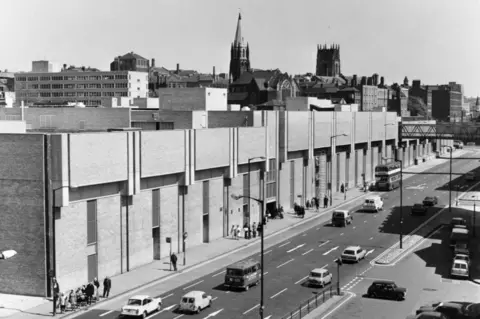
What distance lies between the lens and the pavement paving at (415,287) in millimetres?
49250

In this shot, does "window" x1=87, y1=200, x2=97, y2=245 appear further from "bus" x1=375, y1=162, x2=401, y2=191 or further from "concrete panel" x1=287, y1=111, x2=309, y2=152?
"bus" x1=375, y1=162, x2=401, y2=191

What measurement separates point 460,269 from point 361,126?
234 ft

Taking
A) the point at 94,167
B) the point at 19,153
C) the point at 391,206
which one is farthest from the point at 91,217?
the point at 391,206

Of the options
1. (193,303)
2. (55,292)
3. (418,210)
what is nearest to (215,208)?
(193,303)

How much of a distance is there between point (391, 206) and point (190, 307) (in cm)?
5998

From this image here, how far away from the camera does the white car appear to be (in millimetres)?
47156

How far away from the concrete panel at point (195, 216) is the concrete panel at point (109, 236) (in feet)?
38.7

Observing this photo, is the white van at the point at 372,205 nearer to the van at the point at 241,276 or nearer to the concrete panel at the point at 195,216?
the concrete panel at the point at 195,216

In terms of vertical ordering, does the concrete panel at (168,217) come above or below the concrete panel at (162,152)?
below

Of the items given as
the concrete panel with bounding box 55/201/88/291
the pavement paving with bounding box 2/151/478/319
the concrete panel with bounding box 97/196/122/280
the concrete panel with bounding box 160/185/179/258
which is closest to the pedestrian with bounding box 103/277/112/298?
the pavement paving with bounding box 2/151/478/319

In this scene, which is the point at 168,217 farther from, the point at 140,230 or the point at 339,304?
the point at 339,304

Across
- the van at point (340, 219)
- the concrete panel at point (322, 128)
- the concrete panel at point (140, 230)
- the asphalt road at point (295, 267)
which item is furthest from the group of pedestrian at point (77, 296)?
the concrete panel at point (322, 128)

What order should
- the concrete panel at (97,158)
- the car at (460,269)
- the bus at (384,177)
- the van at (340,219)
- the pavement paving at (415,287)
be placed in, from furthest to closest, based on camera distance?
the bus at (384,177)
the van at (340,219)
the car at (460,269)
the concrete panel at (97,158)
the pavement paving at (415,287)

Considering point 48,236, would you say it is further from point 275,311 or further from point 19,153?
point 275,311
